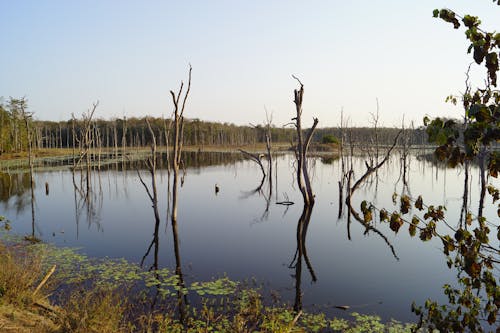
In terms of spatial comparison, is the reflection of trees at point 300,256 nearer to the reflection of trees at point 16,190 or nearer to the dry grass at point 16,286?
the dry grass at point 16,286

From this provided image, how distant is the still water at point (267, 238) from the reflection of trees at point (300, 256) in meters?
0.07

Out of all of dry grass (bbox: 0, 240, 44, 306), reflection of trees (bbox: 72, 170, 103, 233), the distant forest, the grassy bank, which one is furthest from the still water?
the distant forest

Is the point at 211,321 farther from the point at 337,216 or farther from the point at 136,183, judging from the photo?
the point at 136,183

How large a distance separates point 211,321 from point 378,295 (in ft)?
12.1

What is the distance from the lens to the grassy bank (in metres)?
4.96

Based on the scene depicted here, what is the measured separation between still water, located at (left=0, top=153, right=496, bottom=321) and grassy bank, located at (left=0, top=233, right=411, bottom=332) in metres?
0.62

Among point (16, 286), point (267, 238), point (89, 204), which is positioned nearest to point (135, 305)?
point (16, 286)

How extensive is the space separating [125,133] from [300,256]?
5107 cm

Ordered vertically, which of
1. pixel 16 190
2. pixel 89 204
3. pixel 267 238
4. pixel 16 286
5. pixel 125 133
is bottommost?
pixel 267 238

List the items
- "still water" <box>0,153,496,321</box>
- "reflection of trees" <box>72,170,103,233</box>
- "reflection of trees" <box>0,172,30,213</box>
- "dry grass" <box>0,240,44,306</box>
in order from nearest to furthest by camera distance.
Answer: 1. "dry grass" <box>0,240,44,306</box>
2. "still water" <box>0,153,496,321</box>
3. "reflection of trees" <box>72,170,103,233</box>
4. "reflection of trees" <box>0,172,30,213</box>

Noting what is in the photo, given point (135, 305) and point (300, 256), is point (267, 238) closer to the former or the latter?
point (300, 256)

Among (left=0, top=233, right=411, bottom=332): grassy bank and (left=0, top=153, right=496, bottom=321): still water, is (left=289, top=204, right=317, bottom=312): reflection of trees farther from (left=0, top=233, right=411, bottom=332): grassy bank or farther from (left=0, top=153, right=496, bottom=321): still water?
(left=0, top=233, right=411, bottom=332): grassy bank

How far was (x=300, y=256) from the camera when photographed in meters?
10.4

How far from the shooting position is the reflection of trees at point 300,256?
754 cm
